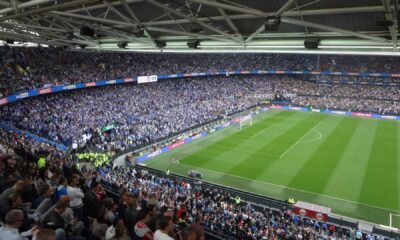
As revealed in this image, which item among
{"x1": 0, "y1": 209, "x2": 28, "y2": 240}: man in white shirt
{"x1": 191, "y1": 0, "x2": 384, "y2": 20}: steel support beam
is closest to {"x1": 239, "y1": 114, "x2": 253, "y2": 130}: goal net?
{"x1": 191, "y1": 0, "x2": 384, "y2": 20}: steel support beam

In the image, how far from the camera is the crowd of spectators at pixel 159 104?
26.9m

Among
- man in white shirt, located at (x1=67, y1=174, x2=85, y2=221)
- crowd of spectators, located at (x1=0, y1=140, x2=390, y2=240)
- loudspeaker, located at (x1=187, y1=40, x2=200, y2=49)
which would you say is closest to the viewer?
crowd of spectators, located at (x1=0, y1=140, x2=390, y2=240)

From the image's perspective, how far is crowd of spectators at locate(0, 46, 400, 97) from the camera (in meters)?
29.0

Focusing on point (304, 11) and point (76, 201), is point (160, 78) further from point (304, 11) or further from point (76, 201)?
point (76, 201)

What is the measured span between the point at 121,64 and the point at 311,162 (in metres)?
25.3

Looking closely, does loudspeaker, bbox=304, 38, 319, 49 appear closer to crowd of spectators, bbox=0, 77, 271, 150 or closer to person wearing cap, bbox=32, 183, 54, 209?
person wearing cap, bbox=32, 183, 54, 209

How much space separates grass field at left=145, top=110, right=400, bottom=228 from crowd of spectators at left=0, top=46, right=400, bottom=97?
12896 millimetres

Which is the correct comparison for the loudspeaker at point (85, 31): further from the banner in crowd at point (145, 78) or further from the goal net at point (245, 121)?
the goal net at point (245, 121)

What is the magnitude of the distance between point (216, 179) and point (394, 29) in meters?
16.1

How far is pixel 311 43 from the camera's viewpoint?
Result: 11.3 meters

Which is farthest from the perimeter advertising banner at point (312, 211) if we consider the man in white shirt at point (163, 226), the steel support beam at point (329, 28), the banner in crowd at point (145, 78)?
the banner in crowd at point (145, 78)

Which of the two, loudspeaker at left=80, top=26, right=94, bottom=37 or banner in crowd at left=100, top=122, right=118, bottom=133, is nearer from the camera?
loudspeaker at left=80, top=26, right=94, bottom=37

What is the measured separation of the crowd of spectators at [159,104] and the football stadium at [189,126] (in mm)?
232

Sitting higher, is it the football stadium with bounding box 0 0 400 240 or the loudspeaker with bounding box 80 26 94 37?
the loudspeaker with bounding box 80 26 94 37
